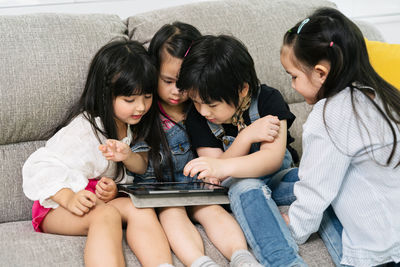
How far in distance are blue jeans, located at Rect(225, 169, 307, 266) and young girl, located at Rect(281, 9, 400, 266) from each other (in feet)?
0.24

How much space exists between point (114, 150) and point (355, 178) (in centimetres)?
64

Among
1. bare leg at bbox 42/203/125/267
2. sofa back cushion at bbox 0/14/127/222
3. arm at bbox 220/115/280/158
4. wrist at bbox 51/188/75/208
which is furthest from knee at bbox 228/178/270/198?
sofa back cushion at bbox 0/14/127/222

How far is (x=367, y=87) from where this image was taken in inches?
42.4

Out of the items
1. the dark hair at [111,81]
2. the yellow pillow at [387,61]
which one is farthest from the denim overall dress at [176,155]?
the yellow pillow at [387,61]

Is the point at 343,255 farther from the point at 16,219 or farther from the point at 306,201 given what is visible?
the point at 16,219

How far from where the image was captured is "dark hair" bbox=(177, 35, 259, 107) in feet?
4.12

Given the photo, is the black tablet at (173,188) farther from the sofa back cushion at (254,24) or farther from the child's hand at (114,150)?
the sofa back cushion at (254,24)

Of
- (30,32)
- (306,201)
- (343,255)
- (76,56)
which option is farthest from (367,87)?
(30,32)

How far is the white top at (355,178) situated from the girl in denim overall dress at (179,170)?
0.73 feet

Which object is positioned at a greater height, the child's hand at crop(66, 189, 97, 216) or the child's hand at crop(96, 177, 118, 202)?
the child's hand at crop(66, 189, 97, 216)

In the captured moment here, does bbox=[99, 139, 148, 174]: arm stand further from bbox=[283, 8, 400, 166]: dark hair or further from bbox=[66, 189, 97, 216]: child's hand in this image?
bbox=[283, 8, 400, 166]: dark hair

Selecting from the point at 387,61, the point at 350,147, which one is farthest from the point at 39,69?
the point at 387,61

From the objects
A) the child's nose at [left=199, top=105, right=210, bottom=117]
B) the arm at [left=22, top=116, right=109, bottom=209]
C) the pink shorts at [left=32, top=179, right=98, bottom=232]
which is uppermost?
the child's nose at [left=199, top=105, right=210, bottom=117]

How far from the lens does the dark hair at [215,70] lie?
1.26 metres
